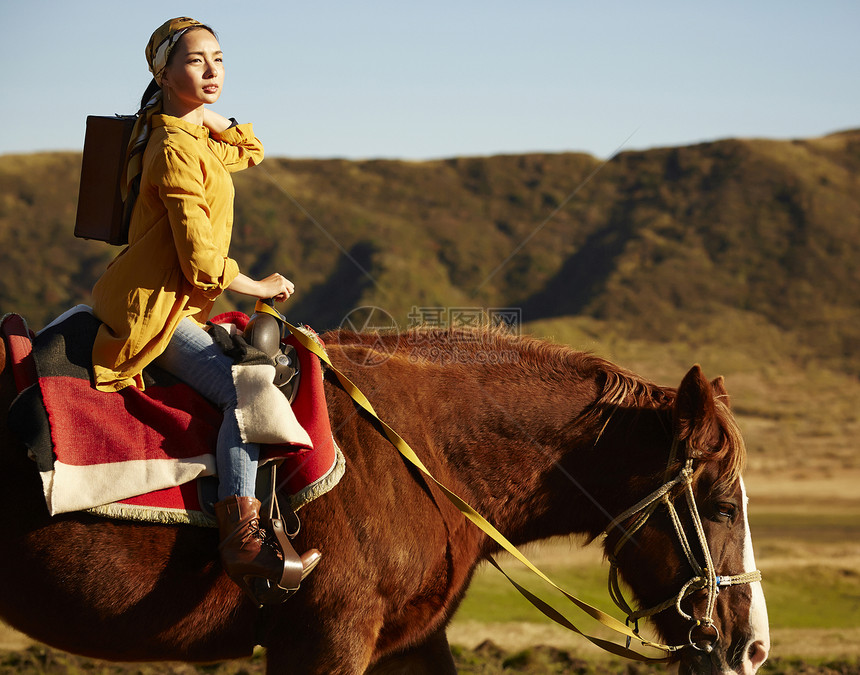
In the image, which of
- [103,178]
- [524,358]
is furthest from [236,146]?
[524,358]

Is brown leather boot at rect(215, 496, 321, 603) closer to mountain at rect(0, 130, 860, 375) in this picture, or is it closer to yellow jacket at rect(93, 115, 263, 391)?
yellow jacket at rect(93, 115, 263, 391)

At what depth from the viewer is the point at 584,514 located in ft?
11.8

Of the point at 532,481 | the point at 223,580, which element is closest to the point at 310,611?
the point at 223,580

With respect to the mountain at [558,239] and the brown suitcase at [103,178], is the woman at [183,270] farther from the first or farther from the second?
the mountain at [558,239]

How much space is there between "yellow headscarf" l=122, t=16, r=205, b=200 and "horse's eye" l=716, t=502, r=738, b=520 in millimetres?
2817

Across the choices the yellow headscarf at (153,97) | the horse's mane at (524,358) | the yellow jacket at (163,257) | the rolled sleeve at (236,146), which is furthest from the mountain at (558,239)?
the yellow jacket at (163,257)

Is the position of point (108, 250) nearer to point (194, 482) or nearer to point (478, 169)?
point (478, 169)

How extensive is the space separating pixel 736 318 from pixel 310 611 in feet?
114

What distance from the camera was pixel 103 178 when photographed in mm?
3203

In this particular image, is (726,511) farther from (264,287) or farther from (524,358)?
(264,287)

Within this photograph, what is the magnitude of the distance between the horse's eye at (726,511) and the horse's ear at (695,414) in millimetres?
283

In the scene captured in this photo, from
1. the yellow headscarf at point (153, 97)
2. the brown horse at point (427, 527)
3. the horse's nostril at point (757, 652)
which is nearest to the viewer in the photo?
the brown horse at point (427, 527)

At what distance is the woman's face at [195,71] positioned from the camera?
10.1 feet

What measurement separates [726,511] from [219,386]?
2.25 meters
